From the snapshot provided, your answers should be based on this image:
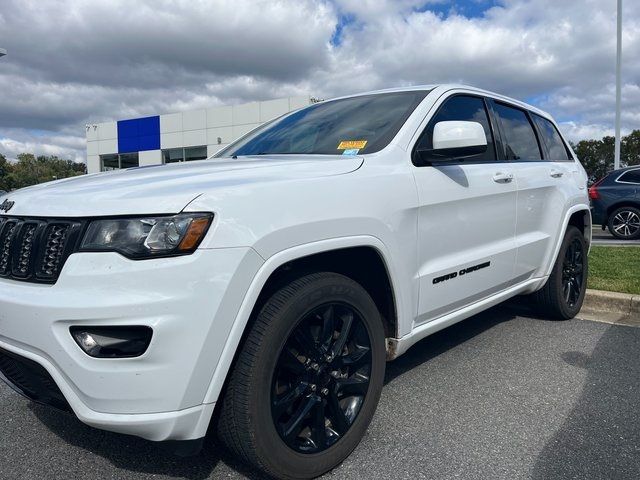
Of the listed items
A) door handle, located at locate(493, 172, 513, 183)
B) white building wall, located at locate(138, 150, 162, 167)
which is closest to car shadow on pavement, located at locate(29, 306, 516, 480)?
door handle, located at locate(493, 172, 513, 183)

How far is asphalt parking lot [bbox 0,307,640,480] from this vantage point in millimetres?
2270

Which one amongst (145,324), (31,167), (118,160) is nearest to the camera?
(145,324)

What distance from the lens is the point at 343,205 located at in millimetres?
2223

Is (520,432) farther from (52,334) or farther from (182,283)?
(52,334)

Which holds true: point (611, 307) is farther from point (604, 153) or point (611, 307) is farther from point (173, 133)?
point (604, 153)

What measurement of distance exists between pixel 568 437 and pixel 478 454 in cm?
52

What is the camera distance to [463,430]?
262 cm

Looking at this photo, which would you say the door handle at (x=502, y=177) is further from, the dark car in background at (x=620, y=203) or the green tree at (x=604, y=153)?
the green tree at (x=604, y=153)

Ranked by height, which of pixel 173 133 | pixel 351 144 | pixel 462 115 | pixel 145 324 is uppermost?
pixel 173 133

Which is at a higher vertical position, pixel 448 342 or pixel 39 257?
pixel 39 257

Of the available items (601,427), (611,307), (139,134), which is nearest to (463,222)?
(601,427)

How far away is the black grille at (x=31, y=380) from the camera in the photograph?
6.25ft

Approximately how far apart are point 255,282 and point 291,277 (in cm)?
26

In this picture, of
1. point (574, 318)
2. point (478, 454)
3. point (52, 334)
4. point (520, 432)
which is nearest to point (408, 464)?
point (478, 454)
